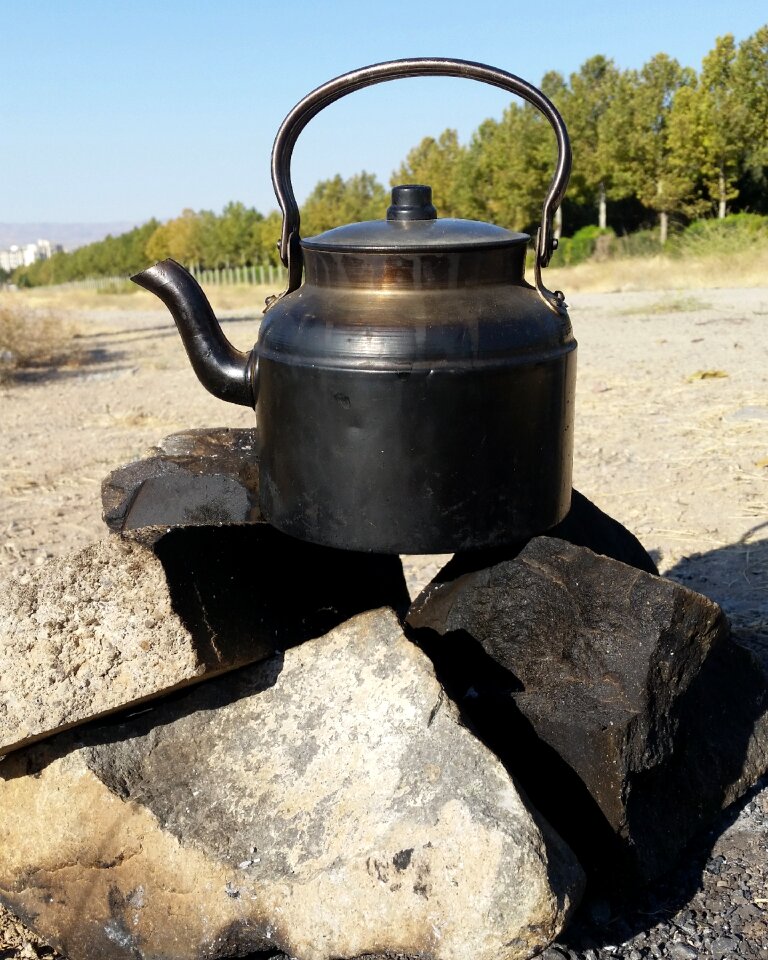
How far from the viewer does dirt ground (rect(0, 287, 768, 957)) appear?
473 cm

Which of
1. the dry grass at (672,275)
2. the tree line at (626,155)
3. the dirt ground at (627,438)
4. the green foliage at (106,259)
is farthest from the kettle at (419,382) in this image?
the green foliage at (106,259)

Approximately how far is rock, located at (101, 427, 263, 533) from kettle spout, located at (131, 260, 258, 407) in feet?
0.68

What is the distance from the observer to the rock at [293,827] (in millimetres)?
1981

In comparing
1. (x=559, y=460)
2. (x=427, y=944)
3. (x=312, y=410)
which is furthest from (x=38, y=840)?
(x=559, y=460)

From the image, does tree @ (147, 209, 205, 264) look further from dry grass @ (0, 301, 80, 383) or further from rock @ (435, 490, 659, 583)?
rock @ (435, 490, 659, 583)

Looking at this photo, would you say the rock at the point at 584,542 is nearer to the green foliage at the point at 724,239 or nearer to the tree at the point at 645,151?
the green foliage at the point at 724,239

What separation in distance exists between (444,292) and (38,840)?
167 centimetres

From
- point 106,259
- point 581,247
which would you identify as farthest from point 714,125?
point 106,259

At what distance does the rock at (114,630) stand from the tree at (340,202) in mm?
37190

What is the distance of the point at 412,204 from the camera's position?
2.62m

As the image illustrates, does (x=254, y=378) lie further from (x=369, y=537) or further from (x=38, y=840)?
(x=38, y=840)

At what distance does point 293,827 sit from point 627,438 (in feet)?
17.3

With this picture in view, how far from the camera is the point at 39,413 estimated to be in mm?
9164

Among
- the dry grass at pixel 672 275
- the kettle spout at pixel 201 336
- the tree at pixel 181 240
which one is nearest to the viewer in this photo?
the kettle spout at pixel 201 336
